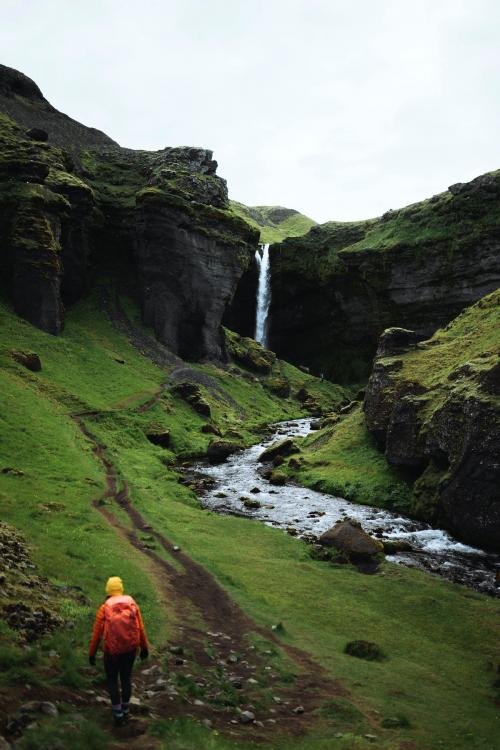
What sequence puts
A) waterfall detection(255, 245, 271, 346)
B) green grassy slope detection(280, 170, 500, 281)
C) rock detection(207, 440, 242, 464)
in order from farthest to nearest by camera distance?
waterfall detection(255, 245, 271, 346), green grassy slope detection(280, 170, 500, 281), rock detection(207, 440, 242, 464)

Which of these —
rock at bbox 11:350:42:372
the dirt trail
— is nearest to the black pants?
the dirt trail

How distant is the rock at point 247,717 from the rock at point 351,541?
2118 cm

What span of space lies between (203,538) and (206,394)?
200 ft

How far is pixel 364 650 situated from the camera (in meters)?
22.1

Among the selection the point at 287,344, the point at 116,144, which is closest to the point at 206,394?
the point at 287,344

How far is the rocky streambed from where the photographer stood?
35.4 meters

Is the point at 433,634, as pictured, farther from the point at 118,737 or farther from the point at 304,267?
the point at 304,267

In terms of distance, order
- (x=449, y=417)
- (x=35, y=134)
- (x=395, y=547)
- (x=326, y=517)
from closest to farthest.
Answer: (x=395, y=547), (x=326, y=517), (x=449, y=417), (x=35, y=134)

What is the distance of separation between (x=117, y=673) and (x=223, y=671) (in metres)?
6.22

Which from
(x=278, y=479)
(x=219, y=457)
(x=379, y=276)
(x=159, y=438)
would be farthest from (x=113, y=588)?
(x=379, y=276)

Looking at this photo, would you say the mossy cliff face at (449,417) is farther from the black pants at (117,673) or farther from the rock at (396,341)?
the black pants at (117,673)

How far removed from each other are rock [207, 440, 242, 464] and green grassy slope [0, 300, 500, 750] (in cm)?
757

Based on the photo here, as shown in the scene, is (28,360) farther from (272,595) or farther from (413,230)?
(413,230)

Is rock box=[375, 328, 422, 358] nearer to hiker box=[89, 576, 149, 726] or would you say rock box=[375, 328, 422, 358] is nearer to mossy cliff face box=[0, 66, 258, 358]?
mossy cliff face box=[0, 66, 258, 358]
